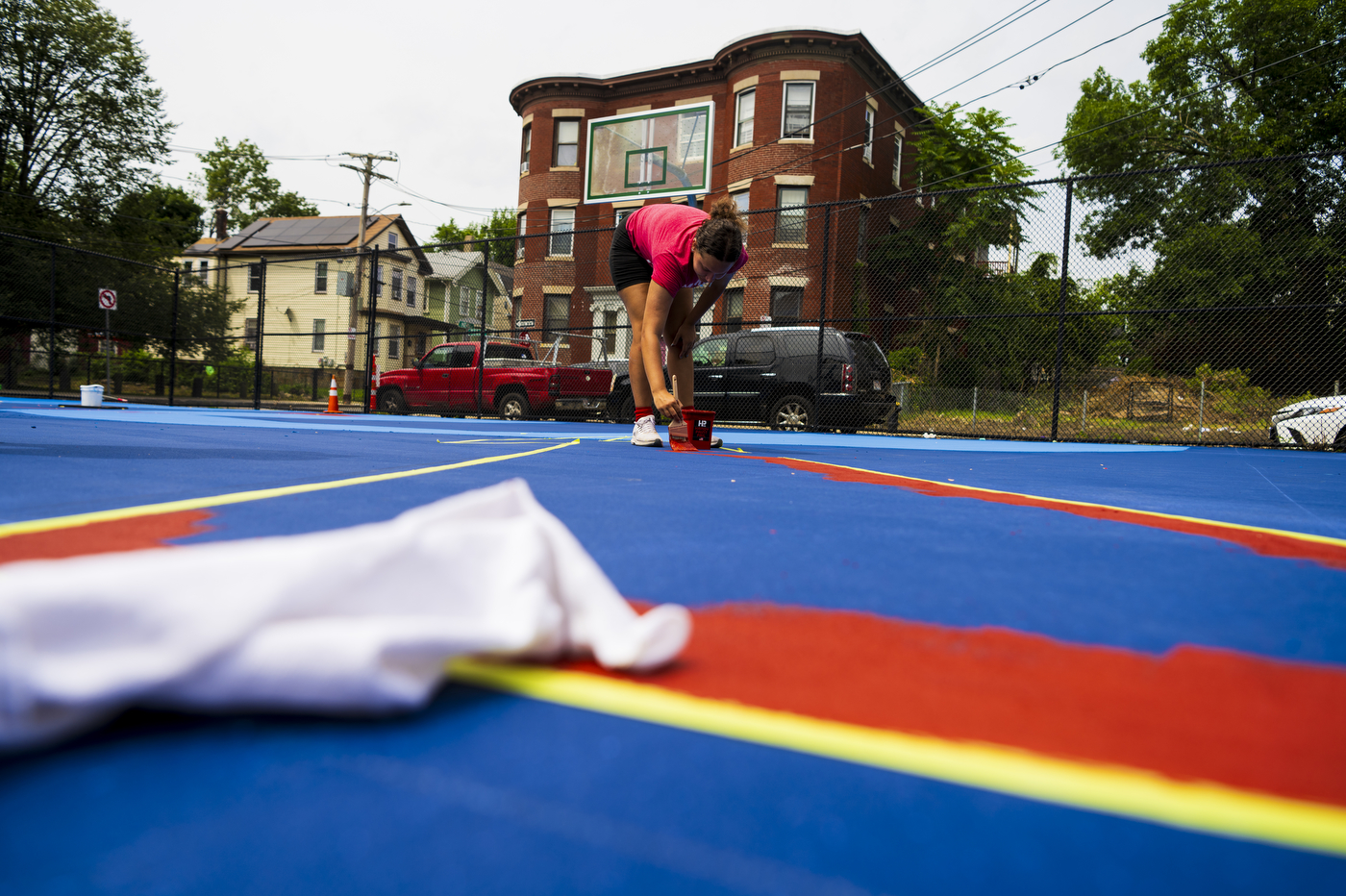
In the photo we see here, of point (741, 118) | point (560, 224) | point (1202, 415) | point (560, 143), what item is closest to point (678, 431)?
point (1202, 415)

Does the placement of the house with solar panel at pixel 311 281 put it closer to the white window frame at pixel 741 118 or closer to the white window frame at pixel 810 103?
the white window frame at pixel 741 118

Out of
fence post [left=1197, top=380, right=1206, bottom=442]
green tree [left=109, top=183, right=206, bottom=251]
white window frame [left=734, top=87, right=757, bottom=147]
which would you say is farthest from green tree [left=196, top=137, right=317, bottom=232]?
fence post [left=1197, top=380, right=1206, bottom=442]

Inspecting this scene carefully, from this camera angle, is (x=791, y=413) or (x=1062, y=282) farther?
(x=791, y=413)

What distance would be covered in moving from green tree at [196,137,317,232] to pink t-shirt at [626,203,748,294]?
50.4 m

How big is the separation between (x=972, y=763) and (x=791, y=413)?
1032 cm

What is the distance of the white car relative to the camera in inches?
399

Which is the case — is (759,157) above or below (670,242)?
above

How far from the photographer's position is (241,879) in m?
0.58

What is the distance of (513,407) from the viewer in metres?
12.9

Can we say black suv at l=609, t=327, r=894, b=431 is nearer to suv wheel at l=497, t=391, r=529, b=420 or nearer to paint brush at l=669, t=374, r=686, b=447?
suv wheel at l=497, t=391, r=529, b=420

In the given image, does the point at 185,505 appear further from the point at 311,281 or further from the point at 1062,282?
the point at 311,281

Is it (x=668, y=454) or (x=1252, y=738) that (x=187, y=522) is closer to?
(x=1252, y=738)

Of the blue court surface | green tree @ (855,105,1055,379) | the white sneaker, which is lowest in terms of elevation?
the blue court surface

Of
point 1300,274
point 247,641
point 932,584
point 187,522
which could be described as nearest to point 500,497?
point 247,641
